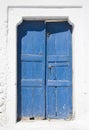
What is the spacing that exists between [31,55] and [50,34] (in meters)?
0.56

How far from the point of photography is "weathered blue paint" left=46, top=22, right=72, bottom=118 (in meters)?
7.64

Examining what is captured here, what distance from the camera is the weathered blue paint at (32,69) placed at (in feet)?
25.0

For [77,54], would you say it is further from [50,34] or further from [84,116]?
[84,116]

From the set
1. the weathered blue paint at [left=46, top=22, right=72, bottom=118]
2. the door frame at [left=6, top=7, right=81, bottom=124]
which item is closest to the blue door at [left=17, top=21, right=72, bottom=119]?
the weathered blue paint at [left=46, top=22, right=72, bottom=118]

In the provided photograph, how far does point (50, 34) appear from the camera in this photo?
7715 millimetres

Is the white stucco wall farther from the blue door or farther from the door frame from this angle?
the blue door

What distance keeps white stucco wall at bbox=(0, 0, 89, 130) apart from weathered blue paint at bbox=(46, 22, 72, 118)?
226mm

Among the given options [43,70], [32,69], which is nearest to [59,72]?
[43,70]

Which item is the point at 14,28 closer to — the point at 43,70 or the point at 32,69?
the point at 32,69

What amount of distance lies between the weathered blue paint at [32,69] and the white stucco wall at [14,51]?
234mm

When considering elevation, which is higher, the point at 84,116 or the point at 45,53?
the point at 45,53

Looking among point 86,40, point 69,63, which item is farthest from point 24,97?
point 86,40

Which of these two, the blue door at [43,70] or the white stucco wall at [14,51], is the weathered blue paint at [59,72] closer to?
the blue door at [43,70]

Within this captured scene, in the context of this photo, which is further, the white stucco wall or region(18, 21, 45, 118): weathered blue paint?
region(18, 21, 45, 118): weathered blue paint
